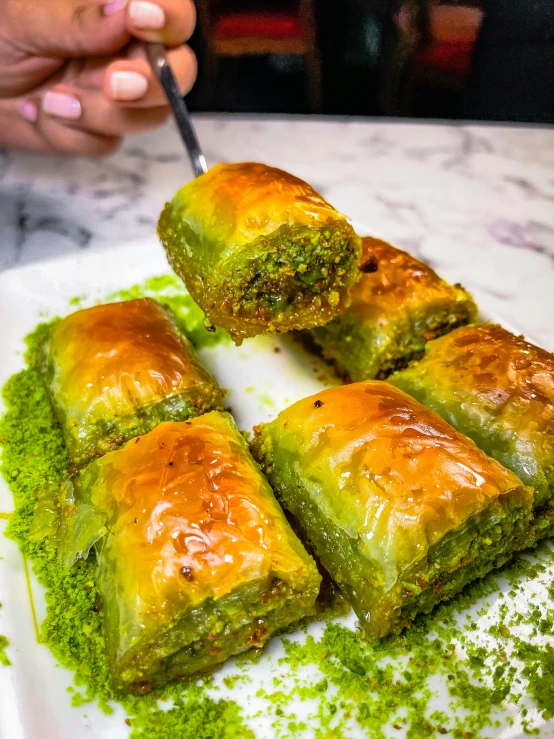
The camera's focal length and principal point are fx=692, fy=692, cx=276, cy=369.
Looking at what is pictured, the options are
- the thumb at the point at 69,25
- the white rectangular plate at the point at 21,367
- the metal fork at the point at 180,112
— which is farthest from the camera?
the thumb at the point at 69,25

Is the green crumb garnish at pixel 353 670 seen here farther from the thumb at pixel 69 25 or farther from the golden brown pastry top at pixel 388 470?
the thumb at pixel 69 25

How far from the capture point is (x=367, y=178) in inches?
177

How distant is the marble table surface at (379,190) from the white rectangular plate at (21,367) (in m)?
0.47

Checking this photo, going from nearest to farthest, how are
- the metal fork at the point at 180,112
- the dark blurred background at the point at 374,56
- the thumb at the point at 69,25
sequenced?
the metal fork at the point at 180,112 → the thumb at the point at 69,25 → the dark blurred background at the point at 374,56

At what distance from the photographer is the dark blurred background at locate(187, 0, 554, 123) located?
5055 mm

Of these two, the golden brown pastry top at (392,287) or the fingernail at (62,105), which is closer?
the golden brown pastry top at (392,287)

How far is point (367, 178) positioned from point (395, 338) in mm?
2090

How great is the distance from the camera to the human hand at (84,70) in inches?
131

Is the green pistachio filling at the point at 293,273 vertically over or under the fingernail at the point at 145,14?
under

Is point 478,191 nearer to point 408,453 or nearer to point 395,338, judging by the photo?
point 395,338

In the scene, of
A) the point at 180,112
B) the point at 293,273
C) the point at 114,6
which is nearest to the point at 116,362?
the point at 293,273

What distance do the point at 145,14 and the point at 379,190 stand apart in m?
1.83

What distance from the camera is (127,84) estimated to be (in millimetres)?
3449

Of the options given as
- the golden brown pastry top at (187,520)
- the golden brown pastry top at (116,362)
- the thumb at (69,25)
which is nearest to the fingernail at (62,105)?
the thumb at (69,25)
